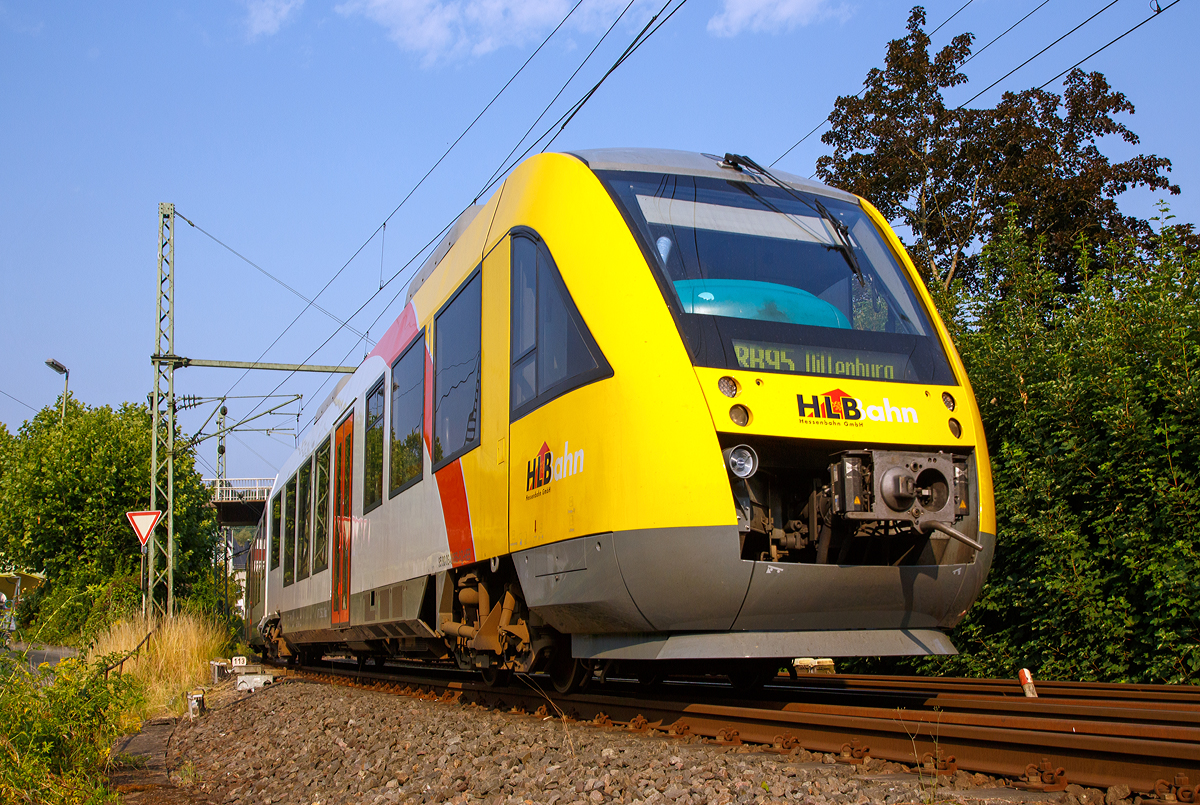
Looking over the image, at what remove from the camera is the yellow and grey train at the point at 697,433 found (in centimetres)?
480

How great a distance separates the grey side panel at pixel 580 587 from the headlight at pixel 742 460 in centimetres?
69

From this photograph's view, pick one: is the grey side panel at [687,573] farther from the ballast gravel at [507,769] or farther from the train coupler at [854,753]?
the train coupler at [854,753]

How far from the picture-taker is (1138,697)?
5336mm

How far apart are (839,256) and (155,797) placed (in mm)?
5009

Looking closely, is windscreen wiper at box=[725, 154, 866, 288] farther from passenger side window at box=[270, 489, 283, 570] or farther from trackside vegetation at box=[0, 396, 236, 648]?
trackside vegetation at box=[0, 396, 236, 648]

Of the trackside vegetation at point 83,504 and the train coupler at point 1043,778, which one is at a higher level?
the trackside vegetation at point 83,504

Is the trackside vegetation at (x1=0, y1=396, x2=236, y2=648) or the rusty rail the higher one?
the trackside vegetation at (x1=0, y1=396, x2=236, y2=648)

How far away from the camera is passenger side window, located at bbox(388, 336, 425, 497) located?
8.04 m

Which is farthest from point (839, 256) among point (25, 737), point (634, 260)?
point (25, 737)

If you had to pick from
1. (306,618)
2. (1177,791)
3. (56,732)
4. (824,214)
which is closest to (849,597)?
(1177,791)

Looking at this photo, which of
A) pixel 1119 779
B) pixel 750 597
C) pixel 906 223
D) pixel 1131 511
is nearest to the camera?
pixel 1119 779

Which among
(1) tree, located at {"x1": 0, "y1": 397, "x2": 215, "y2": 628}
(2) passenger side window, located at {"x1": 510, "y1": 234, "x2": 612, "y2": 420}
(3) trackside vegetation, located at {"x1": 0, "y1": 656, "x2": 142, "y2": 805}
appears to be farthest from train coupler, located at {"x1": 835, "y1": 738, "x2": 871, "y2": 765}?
(1) tree, located at {"x1": 0, "y1": 397, "x2": 215, "y2": 628}

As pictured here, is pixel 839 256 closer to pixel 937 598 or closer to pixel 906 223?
pixel 937 598

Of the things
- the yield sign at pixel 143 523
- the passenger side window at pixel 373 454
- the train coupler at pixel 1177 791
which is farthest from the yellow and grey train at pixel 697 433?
the yield sign at pixel 143 523
